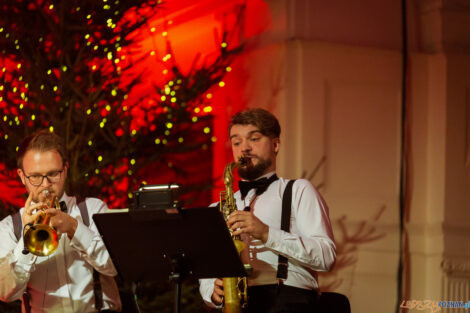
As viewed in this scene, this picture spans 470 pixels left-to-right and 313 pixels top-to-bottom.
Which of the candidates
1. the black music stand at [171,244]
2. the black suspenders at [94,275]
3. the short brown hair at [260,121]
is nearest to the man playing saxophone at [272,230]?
the short brown hair at [260,121]

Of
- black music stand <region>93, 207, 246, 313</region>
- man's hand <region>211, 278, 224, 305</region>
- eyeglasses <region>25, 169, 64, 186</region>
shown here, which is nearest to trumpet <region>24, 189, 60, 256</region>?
eyeglasses <region>25, 169, 64, 186</region>

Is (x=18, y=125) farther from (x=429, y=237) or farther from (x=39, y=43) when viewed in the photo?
(x=429, y=237)

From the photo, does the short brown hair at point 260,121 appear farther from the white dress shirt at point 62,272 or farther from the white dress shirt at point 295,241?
the white dress shirt at point 62,272

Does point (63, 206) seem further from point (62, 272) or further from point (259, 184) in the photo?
point (259, 184)

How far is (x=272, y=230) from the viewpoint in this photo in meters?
3.75

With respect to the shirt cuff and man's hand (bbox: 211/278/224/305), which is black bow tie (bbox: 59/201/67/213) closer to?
the shirt cuff

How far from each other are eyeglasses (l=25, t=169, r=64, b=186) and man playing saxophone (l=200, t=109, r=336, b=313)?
940 millimetres

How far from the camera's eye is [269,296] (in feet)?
12.9

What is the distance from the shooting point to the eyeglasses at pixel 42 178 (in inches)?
160

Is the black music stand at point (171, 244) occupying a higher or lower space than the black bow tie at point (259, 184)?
lower

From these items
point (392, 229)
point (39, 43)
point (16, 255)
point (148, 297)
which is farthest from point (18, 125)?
point (392, 229)

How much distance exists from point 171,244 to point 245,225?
38 centimetres

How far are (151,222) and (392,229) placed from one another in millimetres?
3309

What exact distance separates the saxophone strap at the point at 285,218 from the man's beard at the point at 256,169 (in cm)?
18
